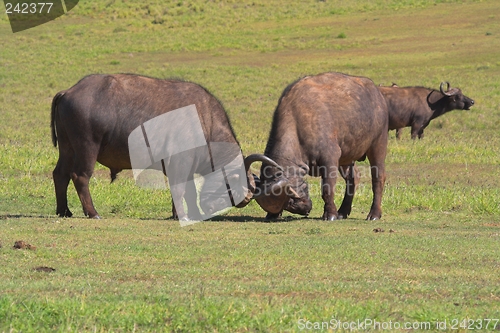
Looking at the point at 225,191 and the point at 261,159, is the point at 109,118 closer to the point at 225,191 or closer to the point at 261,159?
the point at 225,191

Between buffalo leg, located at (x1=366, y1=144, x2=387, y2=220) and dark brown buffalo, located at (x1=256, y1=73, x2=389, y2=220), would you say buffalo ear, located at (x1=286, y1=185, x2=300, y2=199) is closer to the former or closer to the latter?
dark brown buffalo, located at (x1=256, y1=73, x2=389, y2=220)

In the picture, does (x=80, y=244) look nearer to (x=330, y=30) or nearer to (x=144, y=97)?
A: (x=144, y=97)

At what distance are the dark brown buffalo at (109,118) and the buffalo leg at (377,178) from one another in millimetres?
2244

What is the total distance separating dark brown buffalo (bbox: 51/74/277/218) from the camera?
14.0 meters

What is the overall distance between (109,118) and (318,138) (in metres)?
3.27

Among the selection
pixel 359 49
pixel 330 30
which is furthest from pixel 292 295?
pixel 330 30

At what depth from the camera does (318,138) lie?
14047mm

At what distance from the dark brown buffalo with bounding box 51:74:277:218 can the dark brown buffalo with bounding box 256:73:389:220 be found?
42cm

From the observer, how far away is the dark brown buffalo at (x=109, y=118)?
14.0m

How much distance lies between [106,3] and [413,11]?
21015mm

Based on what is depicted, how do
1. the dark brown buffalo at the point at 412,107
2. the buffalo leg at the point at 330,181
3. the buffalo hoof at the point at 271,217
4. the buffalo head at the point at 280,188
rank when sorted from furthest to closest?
the dark brown buffalo at the point at 412,107 < the buffalo hoof at the point at 271,217 < the buffalo leg at the point at 330,181 < the buffalo head at the point at 280,188

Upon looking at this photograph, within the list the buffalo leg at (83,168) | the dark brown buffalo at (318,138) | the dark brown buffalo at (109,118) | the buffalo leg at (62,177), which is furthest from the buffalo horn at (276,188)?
the buffalo leg at (62,177)

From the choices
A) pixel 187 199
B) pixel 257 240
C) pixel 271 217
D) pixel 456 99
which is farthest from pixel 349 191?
pixel 456 99

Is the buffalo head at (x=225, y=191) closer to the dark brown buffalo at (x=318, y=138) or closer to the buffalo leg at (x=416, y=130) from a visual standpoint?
the dark brown buffalo at (x=318, y=138)
